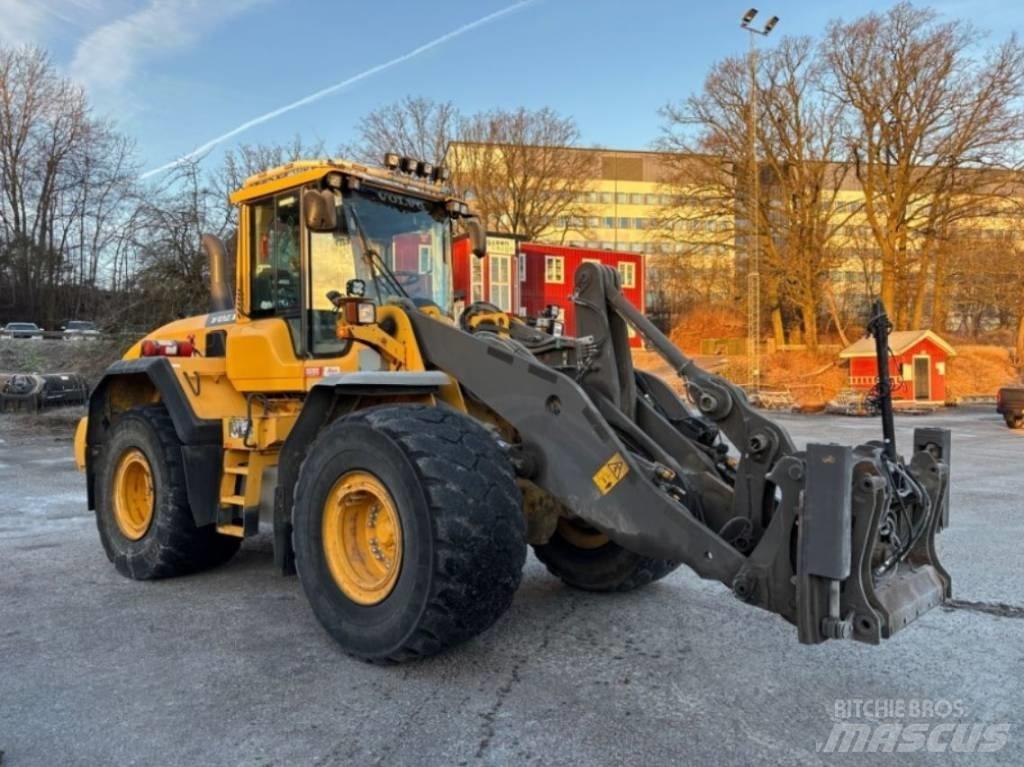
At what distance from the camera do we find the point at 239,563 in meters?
6.15

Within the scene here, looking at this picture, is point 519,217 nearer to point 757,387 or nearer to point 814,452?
point 757,387

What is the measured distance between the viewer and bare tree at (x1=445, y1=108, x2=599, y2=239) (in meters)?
46.6

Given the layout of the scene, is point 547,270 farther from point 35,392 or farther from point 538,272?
point 35,392

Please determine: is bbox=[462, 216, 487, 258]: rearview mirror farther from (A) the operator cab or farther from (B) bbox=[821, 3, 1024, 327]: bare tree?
(B) bbox=[821, 3, 1024, 327]: bare tree

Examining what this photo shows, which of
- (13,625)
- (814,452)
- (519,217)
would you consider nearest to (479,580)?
(814,452)

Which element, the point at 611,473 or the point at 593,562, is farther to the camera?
the point at 593,562

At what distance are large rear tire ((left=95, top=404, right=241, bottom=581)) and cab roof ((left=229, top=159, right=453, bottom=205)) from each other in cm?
172

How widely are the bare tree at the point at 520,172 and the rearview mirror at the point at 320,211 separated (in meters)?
41.8

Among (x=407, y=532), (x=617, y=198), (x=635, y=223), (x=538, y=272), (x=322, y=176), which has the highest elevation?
(x=617, y=198)

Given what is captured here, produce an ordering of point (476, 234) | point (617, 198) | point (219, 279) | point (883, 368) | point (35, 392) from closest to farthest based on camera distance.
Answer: point (883, 368) < point (476, 234) < point (219, 279) < point (35, 392) < point (617, 198)

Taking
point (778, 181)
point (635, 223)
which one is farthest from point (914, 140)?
point (635, 223)

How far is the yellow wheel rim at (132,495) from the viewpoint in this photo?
5906 mm

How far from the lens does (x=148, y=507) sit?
6.07 metres

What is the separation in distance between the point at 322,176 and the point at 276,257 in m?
0.73
